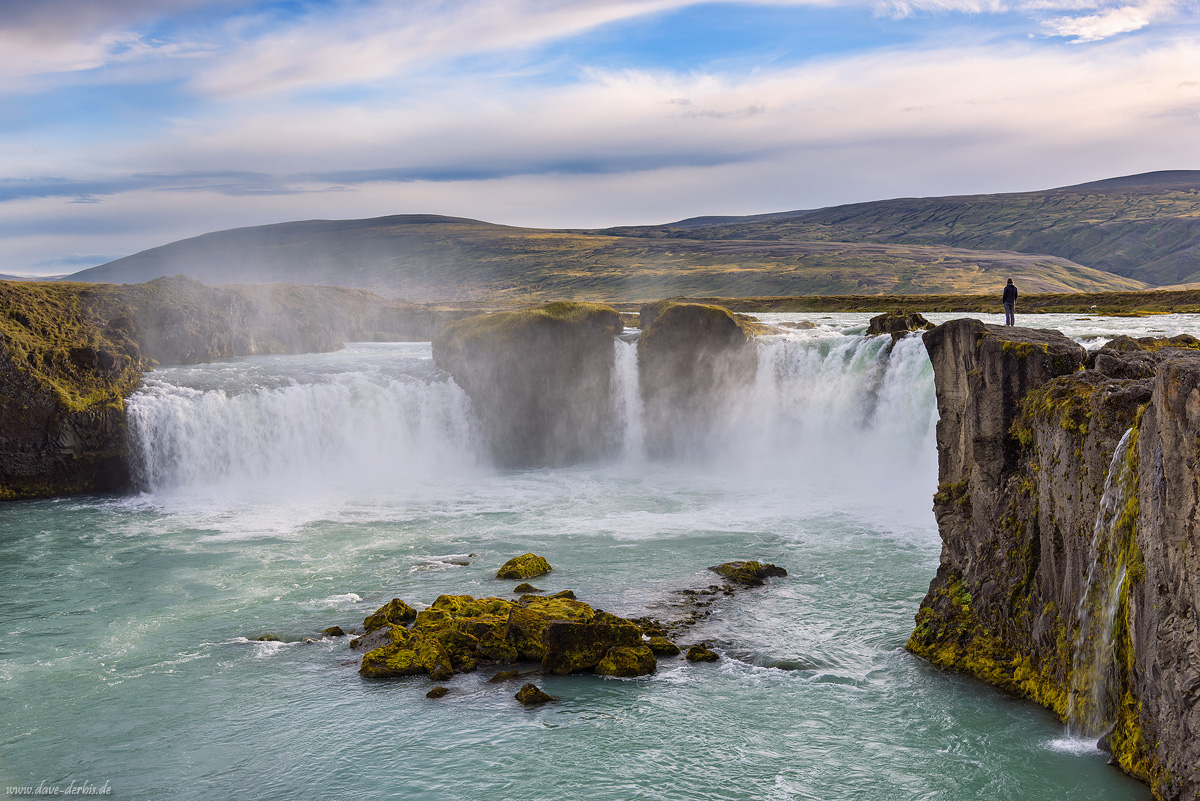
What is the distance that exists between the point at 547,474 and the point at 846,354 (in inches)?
670

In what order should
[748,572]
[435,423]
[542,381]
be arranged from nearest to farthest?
[748,572]
[435,423]
[542,381]

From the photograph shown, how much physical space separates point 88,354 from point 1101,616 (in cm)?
4671

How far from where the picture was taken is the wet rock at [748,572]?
24766 millimetres

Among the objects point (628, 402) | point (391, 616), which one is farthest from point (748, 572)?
point (628, 402)

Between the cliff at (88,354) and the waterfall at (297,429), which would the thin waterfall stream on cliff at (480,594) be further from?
the cliff at (88,354)

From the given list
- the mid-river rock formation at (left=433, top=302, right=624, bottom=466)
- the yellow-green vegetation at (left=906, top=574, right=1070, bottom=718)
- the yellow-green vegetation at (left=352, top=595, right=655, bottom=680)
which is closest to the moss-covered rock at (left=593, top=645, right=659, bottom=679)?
the yellow-green vegetation at (left=352, top=595, right=655, bottom=680)

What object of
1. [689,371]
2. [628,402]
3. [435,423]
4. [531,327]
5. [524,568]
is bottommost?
[524,568]

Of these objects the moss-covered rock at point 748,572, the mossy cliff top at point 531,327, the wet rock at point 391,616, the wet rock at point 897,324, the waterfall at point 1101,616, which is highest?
the mossy cliff top at point 531,327

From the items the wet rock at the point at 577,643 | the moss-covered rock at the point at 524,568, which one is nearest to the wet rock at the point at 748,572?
the moss-covered rock at the point at 524,568

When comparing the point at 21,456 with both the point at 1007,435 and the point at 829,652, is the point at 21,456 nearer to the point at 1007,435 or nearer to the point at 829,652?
the point at 829,652

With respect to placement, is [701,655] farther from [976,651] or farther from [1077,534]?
[1077,534]

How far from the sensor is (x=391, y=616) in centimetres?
2159

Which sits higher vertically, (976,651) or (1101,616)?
(1101,616)

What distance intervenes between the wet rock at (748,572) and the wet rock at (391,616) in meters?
9.23
